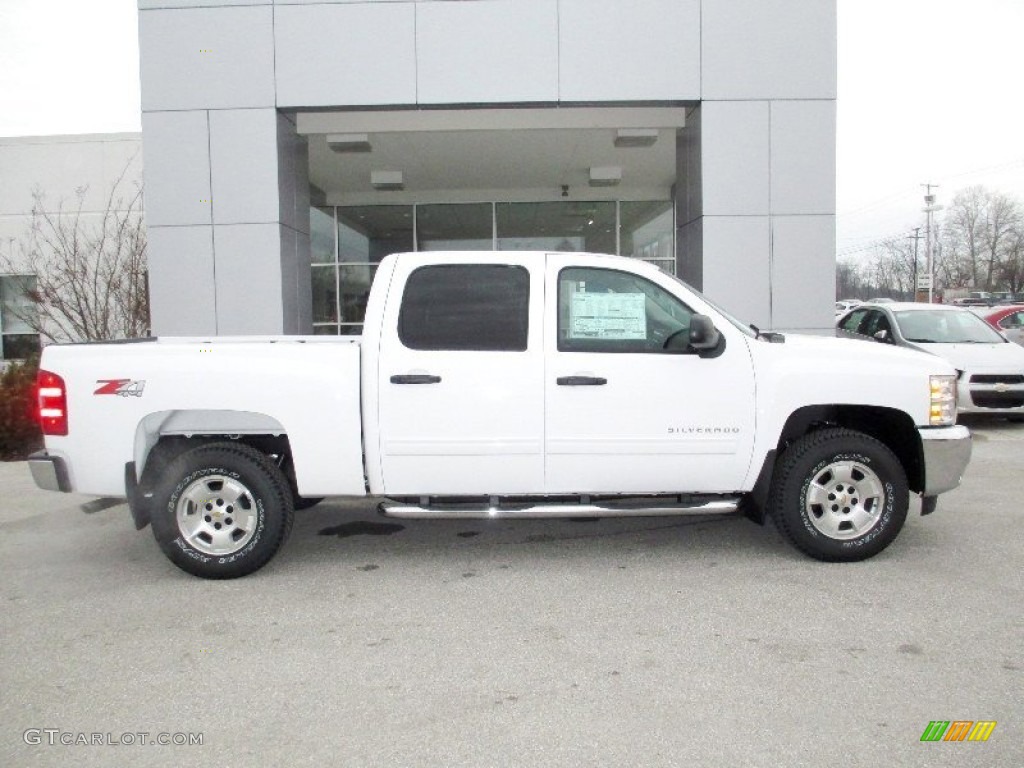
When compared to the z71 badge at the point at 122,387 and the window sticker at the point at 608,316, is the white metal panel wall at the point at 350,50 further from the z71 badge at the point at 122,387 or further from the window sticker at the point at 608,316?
the z71 badge at the point at 122,387

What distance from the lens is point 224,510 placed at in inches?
209

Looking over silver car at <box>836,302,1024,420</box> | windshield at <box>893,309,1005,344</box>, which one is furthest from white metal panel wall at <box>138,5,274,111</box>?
windshield at <box>893,309,1005,344</box>

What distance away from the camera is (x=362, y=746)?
3240 mm

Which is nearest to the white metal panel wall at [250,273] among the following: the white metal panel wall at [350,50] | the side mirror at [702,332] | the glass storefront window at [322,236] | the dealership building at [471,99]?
the dealership building at [471,99]

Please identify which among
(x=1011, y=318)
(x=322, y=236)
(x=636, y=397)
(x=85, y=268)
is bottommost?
(x=636, y=397)

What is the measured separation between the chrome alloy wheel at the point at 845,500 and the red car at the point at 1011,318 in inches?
483

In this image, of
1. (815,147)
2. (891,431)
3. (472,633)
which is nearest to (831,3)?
(815,147)

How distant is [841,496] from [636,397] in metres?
1.50

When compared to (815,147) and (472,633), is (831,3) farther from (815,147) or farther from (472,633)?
(472,633)

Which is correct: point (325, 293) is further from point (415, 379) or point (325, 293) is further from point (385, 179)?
point (415, 379)

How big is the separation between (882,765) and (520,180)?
15197mm

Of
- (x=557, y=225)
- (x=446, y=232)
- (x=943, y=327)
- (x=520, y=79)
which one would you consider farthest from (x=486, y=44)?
(x=557, y=225)

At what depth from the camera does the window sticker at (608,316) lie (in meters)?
5.38

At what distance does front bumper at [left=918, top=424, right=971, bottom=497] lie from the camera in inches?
212
